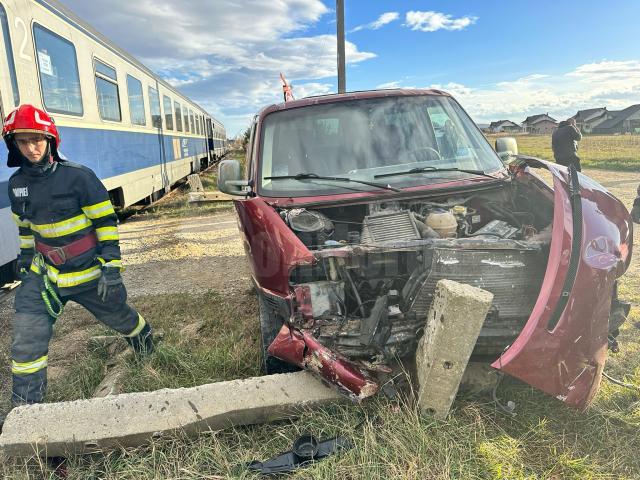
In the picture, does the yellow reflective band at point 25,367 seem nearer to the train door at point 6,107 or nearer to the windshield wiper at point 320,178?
the windshield wiper at point 320,178

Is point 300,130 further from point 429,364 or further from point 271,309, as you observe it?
point 429,364

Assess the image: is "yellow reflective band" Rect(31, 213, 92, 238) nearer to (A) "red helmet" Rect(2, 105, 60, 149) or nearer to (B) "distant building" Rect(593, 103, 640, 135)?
(A) "red helmet" Rect(2, 105, 60, 149)

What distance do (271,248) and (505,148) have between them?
2434 millimetres

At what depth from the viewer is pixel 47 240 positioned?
3.02m

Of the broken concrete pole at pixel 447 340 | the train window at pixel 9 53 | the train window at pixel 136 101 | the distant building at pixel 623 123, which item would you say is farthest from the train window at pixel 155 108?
the distant building at pixel 623 123

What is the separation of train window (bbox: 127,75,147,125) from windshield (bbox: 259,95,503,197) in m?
6.59

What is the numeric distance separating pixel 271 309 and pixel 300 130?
1.47 metres

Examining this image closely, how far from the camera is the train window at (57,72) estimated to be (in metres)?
5.51

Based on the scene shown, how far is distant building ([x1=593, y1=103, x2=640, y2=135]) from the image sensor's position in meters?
77.1

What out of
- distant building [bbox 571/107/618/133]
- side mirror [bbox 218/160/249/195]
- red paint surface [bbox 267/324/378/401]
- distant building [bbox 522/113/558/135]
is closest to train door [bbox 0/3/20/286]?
side mirror [bbox 218/160/249/195]

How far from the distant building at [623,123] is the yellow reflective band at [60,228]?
3491 inches

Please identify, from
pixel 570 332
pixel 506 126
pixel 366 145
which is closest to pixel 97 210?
pixel 366 145

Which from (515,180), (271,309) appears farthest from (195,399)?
(515,180)

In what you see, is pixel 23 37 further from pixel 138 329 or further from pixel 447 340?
pixel 447 340
